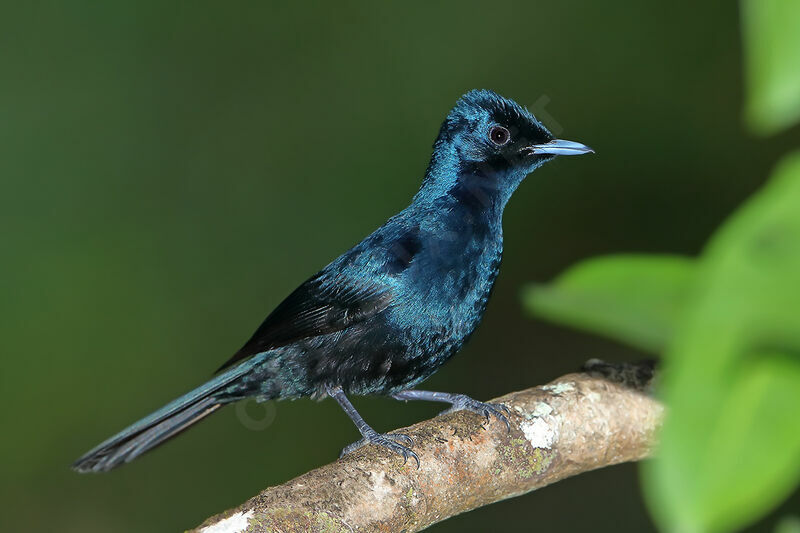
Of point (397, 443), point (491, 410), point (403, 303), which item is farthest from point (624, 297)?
point (403, 303)

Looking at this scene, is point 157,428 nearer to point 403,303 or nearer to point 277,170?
point 403,303

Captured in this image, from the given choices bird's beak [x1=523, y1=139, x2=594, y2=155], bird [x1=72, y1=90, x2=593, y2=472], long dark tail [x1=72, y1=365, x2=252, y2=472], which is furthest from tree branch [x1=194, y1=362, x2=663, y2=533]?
long dark tail [x1=72, y1=365, x2=252, y2=472]

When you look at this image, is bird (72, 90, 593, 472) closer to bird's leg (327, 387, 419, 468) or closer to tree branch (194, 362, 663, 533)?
bird's leg (327, 387, 419, 468)

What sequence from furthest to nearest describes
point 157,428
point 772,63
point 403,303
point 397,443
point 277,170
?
point 277,170
point 157,428
point 403,303
point 397,443
point 772,63

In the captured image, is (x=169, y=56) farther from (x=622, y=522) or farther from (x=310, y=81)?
(x=622, y=522)

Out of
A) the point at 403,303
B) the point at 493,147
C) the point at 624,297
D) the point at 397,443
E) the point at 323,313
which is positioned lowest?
the point at 397,443

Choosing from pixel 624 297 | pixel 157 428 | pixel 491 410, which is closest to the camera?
pixel 624 297

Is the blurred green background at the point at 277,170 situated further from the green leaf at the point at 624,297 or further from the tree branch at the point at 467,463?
the green leaf at the point at 624,297

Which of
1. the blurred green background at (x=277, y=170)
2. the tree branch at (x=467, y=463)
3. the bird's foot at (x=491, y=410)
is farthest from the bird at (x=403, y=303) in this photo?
the blurred green background at (x=277, y=170)
